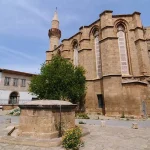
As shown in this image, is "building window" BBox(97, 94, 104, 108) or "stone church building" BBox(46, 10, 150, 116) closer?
"stone church building" BBox(46, 10, 150, 116)

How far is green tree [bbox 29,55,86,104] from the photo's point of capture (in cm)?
1788

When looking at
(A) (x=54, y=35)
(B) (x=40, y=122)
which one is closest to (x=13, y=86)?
(A) (x=54, y=35)

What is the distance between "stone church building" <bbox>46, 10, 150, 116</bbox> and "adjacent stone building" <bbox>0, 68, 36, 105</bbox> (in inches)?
647

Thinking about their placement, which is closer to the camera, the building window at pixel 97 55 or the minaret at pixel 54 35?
the building window at pixel 97 55

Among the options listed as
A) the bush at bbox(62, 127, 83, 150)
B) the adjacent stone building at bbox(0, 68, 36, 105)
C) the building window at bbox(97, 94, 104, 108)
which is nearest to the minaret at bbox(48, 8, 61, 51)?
the adjacent stone building at bbox(0, 68, 36, 105)

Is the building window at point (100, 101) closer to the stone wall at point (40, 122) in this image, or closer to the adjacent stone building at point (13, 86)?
the stone wall at point (40, 122)

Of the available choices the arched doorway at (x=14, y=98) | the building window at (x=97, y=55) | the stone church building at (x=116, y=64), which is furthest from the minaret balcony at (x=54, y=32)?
the arched doorway at (x=14, y=98)

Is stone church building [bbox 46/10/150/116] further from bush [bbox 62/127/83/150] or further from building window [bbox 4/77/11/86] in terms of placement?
building window [bbox 4/77/11/86]

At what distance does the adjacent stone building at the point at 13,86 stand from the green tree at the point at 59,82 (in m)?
13.1

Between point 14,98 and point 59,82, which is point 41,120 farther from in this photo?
point 14,98

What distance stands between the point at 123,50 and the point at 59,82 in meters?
Result: 10.0

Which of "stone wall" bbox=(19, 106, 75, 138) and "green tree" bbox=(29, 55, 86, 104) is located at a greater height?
"green tree" bbox=(29, 55, 86, 104)

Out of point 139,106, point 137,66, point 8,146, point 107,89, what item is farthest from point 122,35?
point 8,146

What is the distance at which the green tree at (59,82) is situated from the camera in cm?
1788
